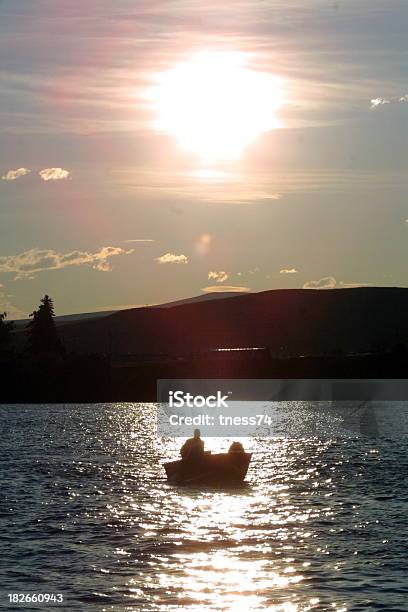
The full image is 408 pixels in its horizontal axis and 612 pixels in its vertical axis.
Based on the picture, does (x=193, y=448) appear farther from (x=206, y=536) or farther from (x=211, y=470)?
(x=206, y=536)

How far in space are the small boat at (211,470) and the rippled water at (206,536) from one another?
125 centimetres

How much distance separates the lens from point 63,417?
16488 cm

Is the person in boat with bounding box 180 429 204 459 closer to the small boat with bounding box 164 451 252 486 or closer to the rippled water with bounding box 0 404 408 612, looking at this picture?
the small boat with bounding box 164 451 252 486

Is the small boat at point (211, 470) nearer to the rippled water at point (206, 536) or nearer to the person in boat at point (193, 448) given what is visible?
the person in boat at point (193, 448)

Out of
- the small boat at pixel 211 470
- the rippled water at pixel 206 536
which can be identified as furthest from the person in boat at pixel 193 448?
the rippled water at pixel 206 536

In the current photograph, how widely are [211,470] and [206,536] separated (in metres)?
20.5

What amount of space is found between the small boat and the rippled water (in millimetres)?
1252

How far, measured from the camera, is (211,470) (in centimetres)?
6744

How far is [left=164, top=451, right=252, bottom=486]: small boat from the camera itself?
66562 millimetres

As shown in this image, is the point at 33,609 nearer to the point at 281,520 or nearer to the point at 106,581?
the point at 106,581

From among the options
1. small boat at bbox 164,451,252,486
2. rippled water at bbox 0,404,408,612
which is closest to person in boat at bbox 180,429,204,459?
small boat at bbox 164,451,252,486

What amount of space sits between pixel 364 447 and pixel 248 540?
60129mm

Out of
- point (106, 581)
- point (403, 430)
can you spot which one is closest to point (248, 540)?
point (106, 581)

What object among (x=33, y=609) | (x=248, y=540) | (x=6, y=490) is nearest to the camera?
(x=33, y=609)
